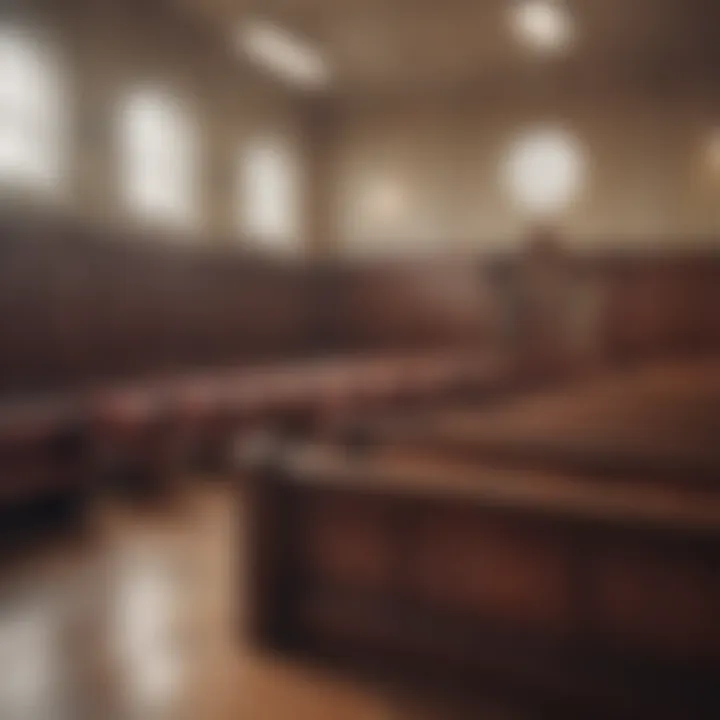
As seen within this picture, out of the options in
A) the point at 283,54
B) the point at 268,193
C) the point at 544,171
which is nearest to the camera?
the point at 283,54

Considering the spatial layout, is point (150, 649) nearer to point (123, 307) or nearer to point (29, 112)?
point (123, 307)

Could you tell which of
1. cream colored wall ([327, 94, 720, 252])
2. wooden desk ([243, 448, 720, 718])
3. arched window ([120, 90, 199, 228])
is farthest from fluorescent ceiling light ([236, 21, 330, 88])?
wooden desk ([243, 448, 720, 718])

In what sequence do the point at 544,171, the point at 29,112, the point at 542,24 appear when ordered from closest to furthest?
the point at 29,112 → the point at 542,24 → the point at 544,171

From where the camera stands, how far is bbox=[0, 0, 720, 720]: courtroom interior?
6.65 feet

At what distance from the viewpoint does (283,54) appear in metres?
6.23

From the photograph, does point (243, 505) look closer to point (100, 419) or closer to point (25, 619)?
point (25, 619)

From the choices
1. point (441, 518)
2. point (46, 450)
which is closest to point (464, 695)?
point (441, 518)

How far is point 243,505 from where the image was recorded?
243cm

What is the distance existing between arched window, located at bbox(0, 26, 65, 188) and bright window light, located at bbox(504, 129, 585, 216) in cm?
375

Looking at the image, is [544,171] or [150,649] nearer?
[150,649]

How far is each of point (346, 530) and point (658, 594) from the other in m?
0.89

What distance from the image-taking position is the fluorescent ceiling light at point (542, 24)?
16.7ft

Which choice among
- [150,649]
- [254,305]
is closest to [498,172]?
[254,305]

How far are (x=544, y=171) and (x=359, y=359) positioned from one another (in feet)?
7.41
